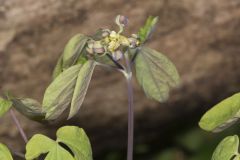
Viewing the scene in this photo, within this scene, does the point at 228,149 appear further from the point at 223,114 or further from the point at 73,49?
the point at 73,49

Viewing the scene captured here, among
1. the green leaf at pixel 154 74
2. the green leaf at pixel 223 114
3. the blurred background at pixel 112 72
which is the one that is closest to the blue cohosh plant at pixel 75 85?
the green leaf at pixel 154 74

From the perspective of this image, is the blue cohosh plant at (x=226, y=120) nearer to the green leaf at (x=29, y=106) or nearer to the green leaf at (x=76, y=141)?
the green leaf at (x=76, y=141)

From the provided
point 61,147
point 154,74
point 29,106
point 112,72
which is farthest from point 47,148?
point 112,72

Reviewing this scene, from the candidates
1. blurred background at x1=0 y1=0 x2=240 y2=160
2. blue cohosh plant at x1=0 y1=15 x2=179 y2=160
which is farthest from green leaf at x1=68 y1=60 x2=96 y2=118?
blurred background at x1=0 y1=0 x2=240 y2=160

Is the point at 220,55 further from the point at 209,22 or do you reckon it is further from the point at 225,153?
the point at 225,153

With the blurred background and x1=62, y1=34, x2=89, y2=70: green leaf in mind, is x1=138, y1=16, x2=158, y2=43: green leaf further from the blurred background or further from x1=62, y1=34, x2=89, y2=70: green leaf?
the blurred background
